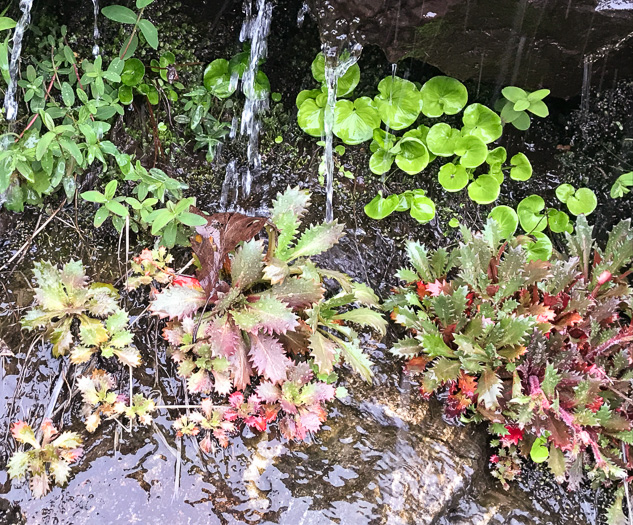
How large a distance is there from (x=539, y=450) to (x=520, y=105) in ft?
5.74

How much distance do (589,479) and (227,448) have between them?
5.80 feet

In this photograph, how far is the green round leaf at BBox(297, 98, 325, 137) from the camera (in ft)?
9.37

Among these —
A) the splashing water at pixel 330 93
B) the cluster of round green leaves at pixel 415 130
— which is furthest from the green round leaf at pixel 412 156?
the splashing water at pixel 330 93

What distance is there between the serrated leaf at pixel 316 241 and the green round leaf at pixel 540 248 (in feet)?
4.10

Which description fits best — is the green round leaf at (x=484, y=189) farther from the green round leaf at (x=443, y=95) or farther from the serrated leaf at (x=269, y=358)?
the serrated leaf at (x=269, y=358)

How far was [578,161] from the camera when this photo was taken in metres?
3.01

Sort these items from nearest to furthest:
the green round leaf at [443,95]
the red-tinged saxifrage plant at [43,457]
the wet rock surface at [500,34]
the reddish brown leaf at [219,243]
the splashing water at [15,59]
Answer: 1. the red-tinged saxifrage plant at [43,457]
2. the reddish brown leaf at [219,243]
3. the wet rock surface at [500,34]
4. the splashing water at [15,59]
5. the green round leaf at [443,95]

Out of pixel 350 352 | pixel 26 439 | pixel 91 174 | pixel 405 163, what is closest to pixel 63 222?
pixel 91 174

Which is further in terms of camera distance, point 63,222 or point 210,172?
point 210,172

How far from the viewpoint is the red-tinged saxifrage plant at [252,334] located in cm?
204

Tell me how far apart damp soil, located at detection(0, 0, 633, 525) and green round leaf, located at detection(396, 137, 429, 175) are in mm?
136

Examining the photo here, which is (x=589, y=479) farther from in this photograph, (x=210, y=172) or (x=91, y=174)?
(x=91, y=174)

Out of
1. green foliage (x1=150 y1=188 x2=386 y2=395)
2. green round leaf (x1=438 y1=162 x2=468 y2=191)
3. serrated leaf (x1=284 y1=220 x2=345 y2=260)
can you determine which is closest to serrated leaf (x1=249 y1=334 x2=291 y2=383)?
green foliage (x1=150 y1=188 x2=386 y2=395)

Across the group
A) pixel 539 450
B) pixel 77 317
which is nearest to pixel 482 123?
pixel 539 450
